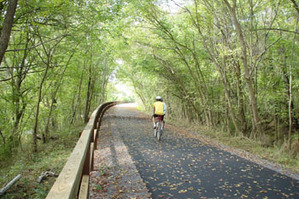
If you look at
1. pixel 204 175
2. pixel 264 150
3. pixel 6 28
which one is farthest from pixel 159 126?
pixel 6 28

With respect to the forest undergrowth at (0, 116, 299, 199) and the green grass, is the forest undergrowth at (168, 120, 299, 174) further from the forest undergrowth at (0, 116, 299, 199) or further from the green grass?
the green grass

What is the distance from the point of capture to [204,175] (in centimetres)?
581

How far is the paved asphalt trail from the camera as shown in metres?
4.79

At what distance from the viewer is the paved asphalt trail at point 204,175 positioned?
4.79 metres

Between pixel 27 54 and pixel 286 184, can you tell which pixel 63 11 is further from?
pixel 286 184

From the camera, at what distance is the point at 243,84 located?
1254cm

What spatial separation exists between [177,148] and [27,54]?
7921mm

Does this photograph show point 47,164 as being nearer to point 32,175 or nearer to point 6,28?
point 32,175

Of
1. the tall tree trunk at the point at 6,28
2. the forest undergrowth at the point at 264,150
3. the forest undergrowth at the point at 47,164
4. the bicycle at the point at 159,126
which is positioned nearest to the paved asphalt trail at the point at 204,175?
the forest undergrowth at the point at 264,150

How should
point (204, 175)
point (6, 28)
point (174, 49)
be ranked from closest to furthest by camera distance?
1. point (6, 28)
2. point (204, 175)
3. point (174, 49)

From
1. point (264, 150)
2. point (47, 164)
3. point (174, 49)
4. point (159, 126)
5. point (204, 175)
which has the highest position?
point (174, 49)

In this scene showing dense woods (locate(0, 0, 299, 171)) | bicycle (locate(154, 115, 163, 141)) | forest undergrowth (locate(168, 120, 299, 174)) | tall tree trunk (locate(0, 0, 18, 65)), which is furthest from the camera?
bicycle (locate(154, 115, 163, 141))

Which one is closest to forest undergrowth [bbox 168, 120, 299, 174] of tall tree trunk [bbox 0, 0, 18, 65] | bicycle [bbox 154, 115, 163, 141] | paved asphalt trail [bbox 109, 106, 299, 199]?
paved asphalt trail [bbox 109, 106, 299, 199]

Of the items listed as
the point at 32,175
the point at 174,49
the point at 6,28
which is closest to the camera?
the point at 6,28
